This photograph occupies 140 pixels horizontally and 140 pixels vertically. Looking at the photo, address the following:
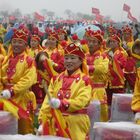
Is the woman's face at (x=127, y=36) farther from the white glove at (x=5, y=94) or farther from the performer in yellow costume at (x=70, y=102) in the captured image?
the performer in yellow costume at (x=70, y=102)

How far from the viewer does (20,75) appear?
714 centimetres

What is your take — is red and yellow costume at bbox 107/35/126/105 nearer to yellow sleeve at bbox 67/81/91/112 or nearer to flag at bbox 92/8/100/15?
yellow sleeve at bbox 67/81/91/112

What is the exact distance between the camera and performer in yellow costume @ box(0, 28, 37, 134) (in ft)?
23.2

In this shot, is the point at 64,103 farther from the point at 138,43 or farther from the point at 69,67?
the point at 138,43

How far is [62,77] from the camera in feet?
19.5

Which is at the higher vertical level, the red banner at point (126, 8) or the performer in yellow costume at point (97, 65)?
the red banner at point (126, 8)

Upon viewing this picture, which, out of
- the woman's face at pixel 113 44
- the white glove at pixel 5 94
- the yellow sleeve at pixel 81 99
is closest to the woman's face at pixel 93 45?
the woman's face at pixel 113 44

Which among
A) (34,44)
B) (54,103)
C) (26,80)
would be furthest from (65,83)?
(34,44)

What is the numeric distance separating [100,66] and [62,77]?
9.05ft

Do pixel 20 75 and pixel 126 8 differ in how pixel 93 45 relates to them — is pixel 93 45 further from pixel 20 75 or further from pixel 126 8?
pixel 126 8

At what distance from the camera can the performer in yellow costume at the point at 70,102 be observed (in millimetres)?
5664

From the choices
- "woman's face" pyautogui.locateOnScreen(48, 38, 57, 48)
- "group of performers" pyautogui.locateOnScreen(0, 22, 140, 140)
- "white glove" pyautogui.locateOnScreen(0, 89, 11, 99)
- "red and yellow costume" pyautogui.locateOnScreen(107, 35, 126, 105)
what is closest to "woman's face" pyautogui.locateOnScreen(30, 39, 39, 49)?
"woman's face" pyautogui.locateOnScreen(48, 38, 57, 48)

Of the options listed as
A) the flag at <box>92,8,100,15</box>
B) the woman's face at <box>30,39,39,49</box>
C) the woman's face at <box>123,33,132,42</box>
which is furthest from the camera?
the flag at <box>92,8,100,15</box>

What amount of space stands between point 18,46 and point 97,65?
1768mm
